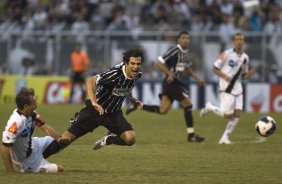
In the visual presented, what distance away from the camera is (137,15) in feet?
105

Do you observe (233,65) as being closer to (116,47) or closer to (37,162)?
(37,162)

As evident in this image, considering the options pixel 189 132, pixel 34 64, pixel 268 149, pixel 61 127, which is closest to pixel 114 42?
pixel 34 64

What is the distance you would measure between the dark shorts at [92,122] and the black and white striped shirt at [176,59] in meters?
5.46

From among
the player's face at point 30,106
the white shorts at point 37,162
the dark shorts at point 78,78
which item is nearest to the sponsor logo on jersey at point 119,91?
the white shorts at point 37,162

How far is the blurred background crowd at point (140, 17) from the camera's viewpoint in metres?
27.8

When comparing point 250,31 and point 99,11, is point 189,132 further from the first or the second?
point 99,11

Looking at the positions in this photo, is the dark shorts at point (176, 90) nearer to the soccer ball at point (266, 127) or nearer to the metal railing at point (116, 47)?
the soccer ball at point (266, 127)

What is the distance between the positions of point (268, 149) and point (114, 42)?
46.0ft

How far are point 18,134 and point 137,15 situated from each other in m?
21.5

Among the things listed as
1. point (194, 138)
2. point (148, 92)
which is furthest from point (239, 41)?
point (148, 92)

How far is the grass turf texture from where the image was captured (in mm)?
10961

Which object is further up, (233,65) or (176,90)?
(233,65)

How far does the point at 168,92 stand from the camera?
17.9 m

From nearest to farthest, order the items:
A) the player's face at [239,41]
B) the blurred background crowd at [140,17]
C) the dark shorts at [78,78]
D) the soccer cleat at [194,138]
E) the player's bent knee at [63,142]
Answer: the player's bent knee at [63,142] < the player's face at [239,41] < the soccer cleat at [194,138] < the blurred background crowd at [140,17] < the dark shorts at [78,78]
